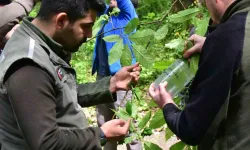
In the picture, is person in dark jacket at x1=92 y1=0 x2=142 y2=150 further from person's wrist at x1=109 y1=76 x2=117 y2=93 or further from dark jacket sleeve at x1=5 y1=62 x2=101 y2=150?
dark jacket sleeve at x1=5 y1=62 x2=101 y2=150

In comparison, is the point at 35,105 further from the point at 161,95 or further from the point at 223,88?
the point at 223,88

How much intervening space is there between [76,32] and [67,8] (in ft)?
0.40

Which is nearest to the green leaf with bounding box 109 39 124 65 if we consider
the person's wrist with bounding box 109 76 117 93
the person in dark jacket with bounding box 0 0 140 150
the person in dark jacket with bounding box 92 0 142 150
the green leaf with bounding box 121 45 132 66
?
the green leaf with bounding box 121 45 132 66

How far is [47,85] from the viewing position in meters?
1.49

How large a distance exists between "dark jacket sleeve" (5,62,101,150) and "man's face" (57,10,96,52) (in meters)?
0.24

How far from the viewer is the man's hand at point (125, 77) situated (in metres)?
2.02

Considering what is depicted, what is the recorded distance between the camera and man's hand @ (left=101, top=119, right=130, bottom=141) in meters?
1.75

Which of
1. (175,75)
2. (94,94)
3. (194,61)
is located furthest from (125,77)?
(194,61)

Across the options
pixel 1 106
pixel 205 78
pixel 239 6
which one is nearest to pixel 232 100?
pixel 205 78

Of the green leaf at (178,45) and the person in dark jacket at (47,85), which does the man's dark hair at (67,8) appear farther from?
the green leaf at (178,45)

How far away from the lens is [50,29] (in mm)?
1638

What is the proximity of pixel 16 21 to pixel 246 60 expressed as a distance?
1718 mm

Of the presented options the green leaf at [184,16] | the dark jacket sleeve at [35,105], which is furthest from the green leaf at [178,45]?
the dark jacket sleeve at [35,105]

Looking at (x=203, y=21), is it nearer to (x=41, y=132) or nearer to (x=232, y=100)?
(x=232, y=100)
